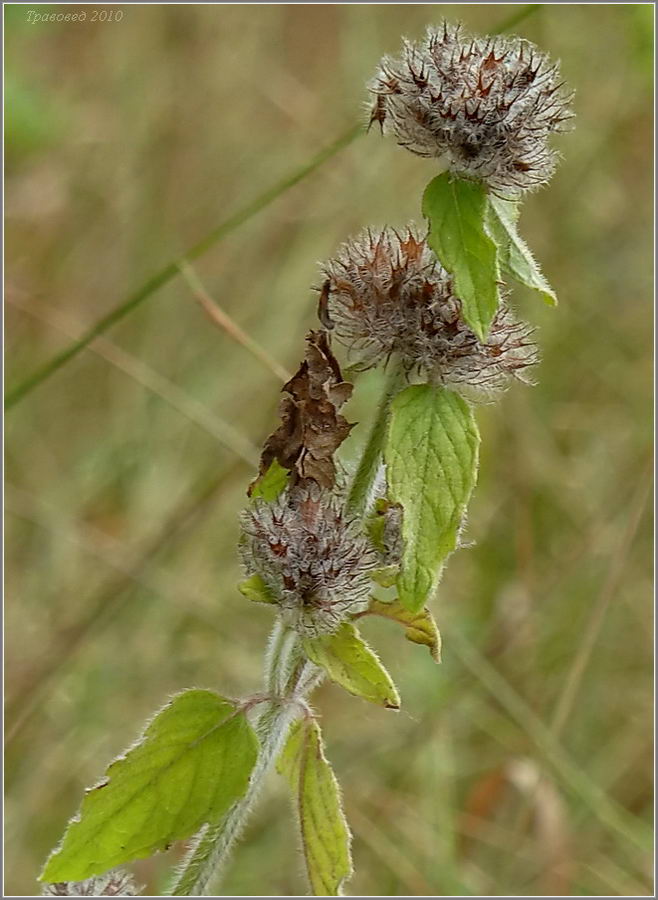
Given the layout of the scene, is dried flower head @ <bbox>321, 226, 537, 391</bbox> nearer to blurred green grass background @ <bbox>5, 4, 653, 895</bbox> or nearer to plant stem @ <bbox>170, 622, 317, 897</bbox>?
plant stem @ <bbox>170, 622, 317, 897</bbox>

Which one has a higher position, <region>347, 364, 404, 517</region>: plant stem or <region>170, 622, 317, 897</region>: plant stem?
<region>347, 364, 404, 517</region>: plant stem

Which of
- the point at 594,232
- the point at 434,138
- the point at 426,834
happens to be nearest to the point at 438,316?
the point at 434,138

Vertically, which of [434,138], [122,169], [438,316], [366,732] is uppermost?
[122,169]

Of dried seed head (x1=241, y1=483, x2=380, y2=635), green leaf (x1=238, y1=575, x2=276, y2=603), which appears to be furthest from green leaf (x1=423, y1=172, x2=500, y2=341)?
green leaf (x1=238, y1=575, x2=276, y2=603)

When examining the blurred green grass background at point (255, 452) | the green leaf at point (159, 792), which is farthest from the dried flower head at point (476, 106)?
the blurred green grass background at point (255, 452)

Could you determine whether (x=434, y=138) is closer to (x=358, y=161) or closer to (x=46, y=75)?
(x=358, y=161)

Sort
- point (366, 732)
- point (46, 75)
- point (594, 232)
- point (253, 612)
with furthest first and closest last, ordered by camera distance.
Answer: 1. point (46, 75)
2. point (594, 232)
3. point (253, 612)
4. point (366, 732)

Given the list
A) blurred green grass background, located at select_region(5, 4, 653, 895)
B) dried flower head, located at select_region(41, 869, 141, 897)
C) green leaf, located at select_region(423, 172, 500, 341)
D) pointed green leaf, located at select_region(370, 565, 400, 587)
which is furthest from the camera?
blurred green grass background, located at select_region(5, 4, 653, 895)

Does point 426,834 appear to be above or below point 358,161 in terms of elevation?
below
